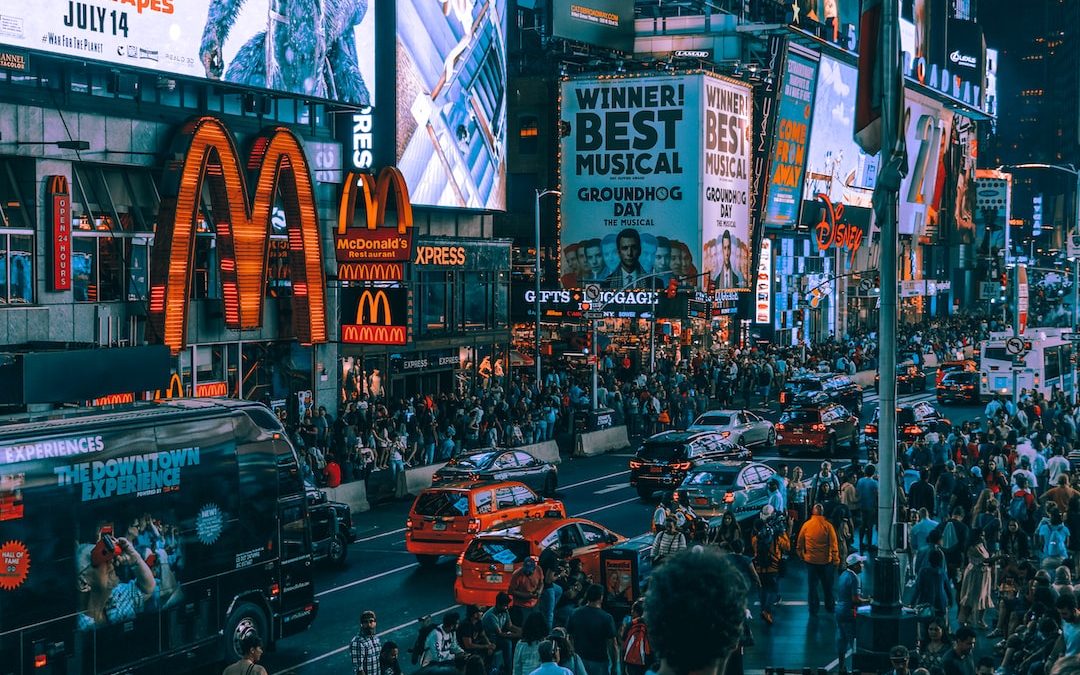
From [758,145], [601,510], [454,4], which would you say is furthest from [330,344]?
[758,145]

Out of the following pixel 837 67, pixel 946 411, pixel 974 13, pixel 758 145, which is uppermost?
pixel 974 13

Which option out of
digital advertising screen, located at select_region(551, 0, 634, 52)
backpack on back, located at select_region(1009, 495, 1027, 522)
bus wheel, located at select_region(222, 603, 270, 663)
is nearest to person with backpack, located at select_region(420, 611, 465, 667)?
bus wheel, located at select_region(222, 603, 270, 663)

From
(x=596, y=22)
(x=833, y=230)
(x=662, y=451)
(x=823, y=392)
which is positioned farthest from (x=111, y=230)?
(x=833, y=230)

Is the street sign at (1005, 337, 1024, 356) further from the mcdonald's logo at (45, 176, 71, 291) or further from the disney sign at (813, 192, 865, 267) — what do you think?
the disney sign at (813, 192, 865, 267)

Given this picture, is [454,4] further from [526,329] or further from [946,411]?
[946,411]

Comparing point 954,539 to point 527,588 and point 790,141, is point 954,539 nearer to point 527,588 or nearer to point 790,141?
point 527,588

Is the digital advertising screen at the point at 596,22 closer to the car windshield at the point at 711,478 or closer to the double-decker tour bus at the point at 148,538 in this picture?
the car windshield at the point at 711,478
